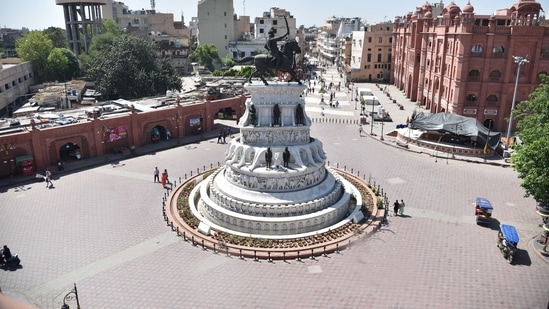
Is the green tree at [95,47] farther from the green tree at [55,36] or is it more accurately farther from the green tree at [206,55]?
the green tree at [55,36]

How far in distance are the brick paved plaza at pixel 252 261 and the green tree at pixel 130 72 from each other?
2668 centimetres

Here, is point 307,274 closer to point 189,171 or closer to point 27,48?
point 189,171

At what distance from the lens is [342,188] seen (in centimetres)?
2905

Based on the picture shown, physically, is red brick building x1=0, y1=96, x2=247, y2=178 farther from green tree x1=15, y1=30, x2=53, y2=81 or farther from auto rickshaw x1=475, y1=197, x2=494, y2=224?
green tree x1=15, y1=30, x2=53, y2=81

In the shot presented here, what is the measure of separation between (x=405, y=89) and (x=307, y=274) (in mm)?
64650

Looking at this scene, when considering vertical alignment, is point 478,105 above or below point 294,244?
above

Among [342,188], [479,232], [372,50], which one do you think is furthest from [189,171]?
[372,50]

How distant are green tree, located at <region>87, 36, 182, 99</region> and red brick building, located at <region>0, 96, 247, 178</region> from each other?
13.3 meters

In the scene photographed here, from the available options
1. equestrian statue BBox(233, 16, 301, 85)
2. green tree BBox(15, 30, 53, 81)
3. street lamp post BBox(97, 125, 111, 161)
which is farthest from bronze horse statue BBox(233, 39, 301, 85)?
green tree BBox(15, 30, 53, 81)

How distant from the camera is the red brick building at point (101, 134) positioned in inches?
1324

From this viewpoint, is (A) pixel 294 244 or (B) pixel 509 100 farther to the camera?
(B) pixel 509 100

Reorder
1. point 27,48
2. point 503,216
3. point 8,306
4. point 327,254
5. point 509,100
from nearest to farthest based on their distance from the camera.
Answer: point 8,306, point 327,254, point 503,216, point 509,100, point 27,48

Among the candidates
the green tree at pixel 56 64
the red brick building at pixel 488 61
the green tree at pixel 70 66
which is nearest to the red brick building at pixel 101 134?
the red brick building at pixel 488 61

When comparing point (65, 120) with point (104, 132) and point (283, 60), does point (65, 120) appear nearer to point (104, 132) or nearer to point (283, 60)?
point (104, 132)
